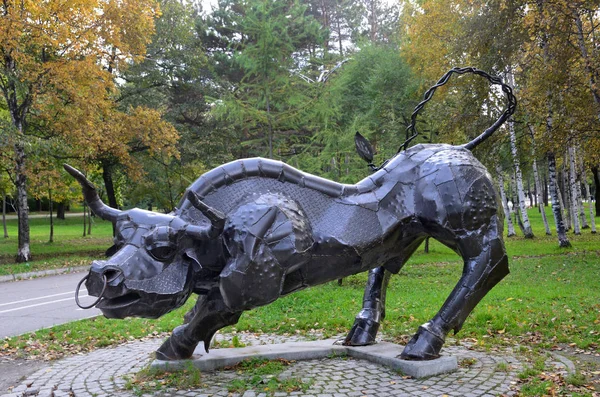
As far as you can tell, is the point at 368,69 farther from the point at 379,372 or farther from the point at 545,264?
the point at 379,372

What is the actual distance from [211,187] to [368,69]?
813 inches

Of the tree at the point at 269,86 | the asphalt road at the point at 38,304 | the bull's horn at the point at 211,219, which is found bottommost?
the asphalt road at the point at 38,304

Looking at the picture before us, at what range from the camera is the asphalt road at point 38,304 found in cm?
831

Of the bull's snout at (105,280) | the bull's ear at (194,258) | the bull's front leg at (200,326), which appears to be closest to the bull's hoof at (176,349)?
the bull's front leg at (200,326)

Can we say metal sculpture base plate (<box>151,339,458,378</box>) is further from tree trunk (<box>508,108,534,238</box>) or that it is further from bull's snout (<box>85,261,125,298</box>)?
tree trunk (<box>508,108,534,238</box>)

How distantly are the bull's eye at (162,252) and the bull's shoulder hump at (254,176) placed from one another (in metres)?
0.58

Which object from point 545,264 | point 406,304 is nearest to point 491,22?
point 545,264

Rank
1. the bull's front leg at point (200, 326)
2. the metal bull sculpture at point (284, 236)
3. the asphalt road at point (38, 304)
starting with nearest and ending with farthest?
the metal bull sculpture at point (284, 236)
the bull's front leg at point (200, 326)
the asphalt road at point (38, 304)

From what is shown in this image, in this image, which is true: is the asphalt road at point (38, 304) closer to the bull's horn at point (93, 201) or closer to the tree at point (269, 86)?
the bull's horn at point (93, 201)

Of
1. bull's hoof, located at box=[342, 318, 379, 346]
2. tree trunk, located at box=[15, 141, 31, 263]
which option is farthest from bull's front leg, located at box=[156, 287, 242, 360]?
tree trunk, located at box=[15, 141, 31, 263]

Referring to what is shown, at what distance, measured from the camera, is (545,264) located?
13.3 meters

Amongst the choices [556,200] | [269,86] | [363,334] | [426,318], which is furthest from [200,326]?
[556,200]

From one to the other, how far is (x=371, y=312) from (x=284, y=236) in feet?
6.76

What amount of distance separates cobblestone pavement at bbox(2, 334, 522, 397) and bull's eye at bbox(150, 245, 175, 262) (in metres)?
1.26
